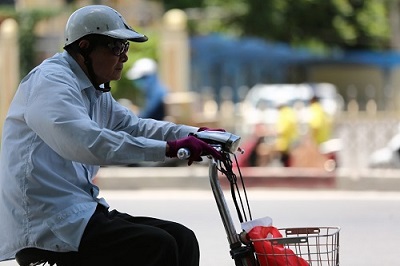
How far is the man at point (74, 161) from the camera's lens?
3502 millimetres

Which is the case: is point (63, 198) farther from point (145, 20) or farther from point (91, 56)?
point (145, 20)

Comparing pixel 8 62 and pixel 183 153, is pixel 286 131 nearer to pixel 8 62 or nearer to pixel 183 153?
pixel 8 62

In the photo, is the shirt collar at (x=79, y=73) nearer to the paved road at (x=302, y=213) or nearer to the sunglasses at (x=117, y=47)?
the sunglasses at (x=117, y=47)

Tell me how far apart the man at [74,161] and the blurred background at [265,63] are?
10419 millimetres

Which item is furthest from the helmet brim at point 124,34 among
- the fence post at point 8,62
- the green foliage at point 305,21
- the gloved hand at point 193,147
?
the green foliage at point 305,21

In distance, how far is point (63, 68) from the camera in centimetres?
373

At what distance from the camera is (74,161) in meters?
3.59

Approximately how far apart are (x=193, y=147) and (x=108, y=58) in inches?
22.1

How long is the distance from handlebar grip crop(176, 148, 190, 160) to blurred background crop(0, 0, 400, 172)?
10.7 m

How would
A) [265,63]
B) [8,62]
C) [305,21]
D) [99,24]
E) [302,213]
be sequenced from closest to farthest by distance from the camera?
[99,24] → [302,213] → [8,62] → [305,21] → [265,63]

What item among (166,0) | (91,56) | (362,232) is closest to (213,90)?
(166,0)

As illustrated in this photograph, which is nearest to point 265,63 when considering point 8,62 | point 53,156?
point 8,62

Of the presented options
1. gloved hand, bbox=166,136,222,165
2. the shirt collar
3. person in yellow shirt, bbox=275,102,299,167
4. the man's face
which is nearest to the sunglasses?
the man's face

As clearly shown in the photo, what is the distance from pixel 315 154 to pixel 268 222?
998 cm
